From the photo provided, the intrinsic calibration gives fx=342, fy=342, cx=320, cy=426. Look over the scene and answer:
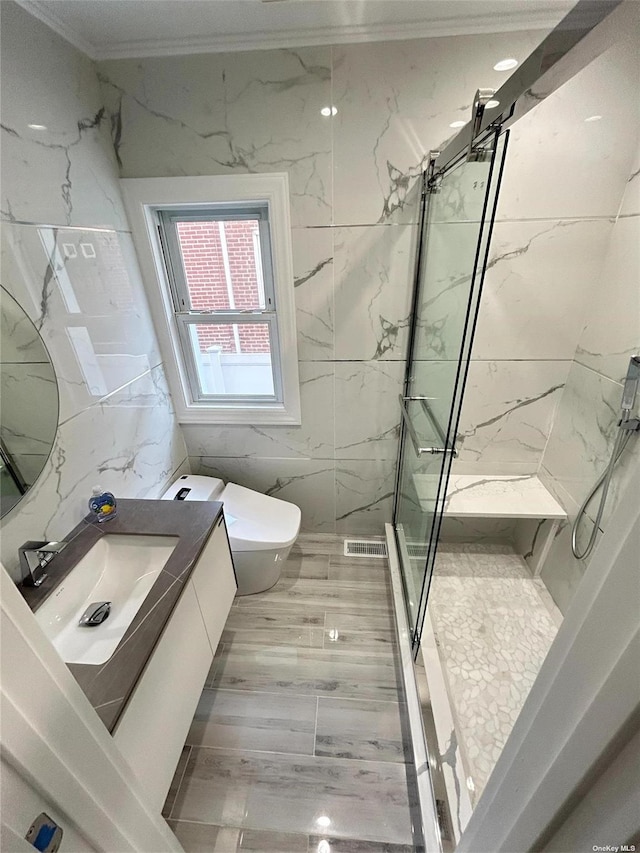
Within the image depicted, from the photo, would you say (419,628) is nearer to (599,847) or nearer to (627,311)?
(599,847)

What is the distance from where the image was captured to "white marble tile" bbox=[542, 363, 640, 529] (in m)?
1.43

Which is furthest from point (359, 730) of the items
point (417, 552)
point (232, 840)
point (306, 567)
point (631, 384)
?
point (631, 384)

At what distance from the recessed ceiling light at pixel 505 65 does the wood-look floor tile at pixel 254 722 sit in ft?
8.49

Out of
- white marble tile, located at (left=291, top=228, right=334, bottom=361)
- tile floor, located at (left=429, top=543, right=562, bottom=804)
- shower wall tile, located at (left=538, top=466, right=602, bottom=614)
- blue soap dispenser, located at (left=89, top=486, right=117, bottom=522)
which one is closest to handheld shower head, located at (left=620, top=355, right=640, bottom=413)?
shower wall tile, located at (left=538, top=466, right=602, bottom=614)

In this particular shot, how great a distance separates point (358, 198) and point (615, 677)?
5.55ft

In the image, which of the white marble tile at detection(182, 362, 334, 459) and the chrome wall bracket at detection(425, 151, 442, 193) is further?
the white marble tile at detection(182, 362, 334, 459)

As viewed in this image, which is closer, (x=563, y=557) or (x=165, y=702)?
(x=165, y=702)

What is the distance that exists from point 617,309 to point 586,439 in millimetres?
573

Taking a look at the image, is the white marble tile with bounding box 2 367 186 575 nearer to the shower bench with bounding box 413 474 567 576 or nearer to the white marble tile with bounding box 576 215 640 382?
the shower bench with bounding box 413 474 567 576

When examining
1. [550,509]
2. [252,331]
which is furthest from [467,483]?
[252,331]

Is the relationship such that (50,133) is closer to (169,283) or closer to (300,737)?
(169,283)

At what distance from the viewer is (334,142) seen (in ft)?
4.61

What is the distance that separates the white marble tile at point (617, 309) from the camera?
1360mm

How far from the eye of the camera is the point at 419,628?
148 centimetres
